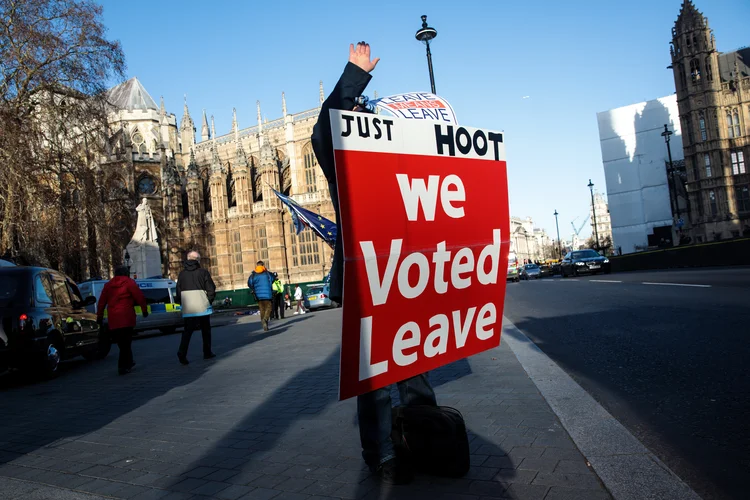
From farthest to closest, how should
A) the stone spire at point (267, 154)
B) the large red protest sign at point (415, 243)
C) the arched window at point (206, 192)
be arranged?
the arched window at point (206, 192)
the stone spire at point (267, 154)
the large red protest sign at point (415, 243)

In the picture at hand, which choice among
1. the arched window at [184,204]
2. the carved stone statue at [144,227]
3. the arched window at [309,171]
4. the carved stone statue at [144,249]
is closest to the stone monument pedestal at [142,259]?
the carved stone statue at [144,249]

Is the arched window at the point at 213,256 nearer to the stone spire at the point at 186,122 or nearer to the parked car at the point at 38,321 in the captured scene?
the stone spire at the point at 186,122

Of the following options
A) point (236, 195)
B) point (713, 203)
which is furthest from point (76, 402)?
point (713, 203)

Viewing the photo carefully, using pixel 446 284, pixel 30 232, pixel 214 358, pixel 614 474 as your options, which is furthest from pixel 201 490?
pixel 30 232

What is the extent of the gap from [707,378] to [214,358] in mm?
7256

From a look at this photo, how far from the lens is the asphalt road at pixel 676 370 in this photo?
301cm

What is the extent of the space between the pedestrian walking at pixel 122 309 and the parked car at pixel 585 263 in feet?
80.3

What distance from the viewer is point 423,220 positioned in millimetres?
2895

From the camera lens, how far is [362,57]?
3006 millimetres

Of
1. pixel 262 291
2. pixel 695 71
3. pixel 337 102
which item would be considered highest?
pixel 695 71

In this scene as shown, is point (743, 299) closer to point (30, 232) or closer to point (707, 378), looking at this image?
point (707, 378)

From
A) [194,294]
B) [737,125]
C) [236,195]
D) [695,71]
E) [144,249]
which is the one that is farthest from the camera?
[236,195]

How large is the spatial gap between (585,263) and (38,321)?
25879mm

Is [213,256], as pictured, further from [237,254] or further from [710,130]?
[710,130]
